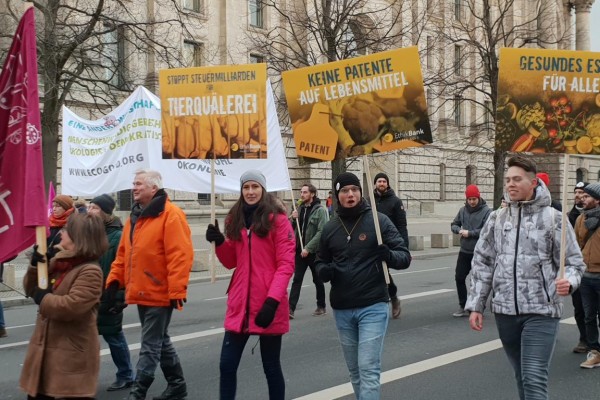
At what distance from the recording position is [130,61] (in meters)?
28.4

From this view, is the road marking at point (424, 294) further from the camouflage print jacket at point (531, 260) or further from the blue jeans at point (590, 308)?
the camouflage print jacket at point (531, 260)

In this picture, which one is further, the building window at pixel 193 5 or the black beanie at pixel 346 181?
the building window at pixel 193 5

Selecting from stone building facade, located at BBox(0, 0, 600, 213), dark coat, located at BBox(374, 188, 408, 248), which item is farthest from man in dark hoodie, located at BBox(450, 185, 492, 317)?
stone building facade, located at BBox(0, 0, 600, 213)

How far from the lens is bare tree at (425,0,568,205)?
26625 mm

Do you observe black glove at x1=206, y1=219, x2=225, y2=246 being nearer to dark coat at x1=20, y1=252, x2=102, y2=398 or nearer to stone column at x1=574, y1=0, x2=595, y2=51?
dark coat at x1=20, y1=252, x2=102, y2=398

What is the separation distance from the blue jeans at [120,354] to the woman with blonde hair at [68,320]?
217 centimetres

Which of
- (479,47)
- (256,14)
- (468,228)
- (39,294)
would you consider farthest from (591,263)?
(256,14)

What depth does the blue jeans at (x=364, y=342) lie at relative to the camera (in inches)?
195

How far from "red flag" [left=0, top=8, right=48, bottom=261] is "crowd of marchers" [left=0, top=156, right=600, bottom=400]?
0.21 metres

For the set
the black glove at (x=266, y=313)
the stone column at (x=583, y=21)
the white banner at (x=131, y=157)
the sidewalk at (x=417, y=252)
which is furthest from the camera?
the stone column at (x=583, y=21)

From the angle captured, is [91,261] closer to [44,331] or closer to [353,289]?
[44,331]

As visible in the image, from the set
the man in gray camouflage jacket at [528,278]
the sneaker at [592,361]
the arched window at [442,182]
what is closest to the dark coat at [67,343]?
the man in gray camouflage jacket at [528,278]

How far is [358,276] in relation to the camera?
5.11 m

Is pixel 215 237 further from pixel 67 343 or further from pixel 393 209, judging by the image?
pixel 393 209
